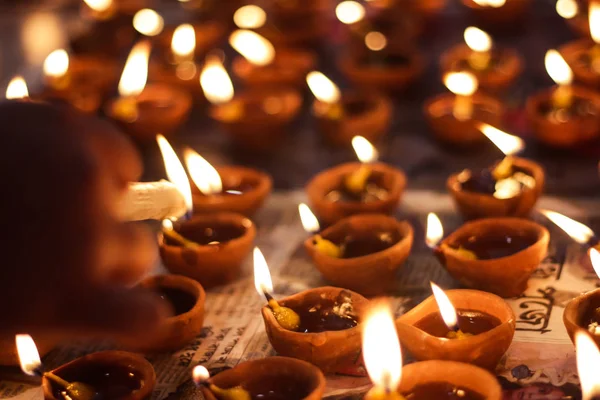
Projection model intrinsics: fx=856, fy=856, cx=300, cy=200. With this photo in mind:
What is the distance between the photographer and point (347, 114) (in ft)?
7.33

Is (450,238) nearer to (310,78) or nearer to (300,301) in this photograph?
(300,301)

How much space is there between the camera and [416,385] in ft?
4.04

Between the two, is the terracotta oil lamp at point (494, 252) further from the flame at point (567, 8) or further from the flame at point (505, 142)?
the flame at point (567, 8)

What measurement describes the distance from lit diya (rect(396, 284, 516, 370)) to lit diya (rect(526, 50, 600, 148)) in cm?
76

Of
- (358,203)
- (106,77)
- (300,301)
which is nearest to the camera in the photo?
(300,301)

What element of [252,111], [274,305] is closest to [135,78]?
Answer: [252,111]

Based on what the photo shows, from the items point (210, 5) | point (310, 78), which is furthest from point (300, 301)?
point (210, 5)

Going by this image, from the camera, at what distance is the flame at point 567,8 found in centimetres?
267

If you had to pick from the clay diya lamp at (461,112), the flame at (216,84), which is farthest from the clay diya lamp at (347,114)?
the flame at (216,84)

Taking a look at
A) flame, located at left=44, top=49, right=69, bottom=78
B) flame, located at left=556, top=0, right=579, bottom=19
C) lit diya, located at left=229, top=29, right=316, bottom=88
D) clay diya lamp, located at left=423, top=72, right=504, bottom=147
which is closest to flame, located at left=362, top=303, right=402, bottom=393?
clay diya lamp, located at left=423, top=72, right=504, bottom=147

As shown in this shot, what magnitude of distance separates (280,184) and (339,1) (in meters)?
1.35

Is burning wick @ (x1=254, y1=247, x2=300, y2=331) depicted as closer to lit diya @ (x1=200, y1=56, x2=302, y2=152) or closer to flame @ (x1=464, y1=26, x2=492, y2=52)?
lit diya @ (x1=200, y1=56, x2=302, y2=152)

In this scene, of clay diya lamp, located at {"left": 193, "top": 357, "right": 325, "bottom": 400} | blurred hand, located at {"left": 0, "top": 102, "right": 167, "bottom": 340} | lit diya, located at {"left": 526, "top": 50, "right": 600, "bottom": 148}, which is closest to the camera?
blurred hand, located at {"left": 0, "top": 102, "right": 167, "bottom": 340}

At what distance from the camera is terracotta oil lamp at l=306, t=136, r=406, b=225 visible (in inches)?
69.5
